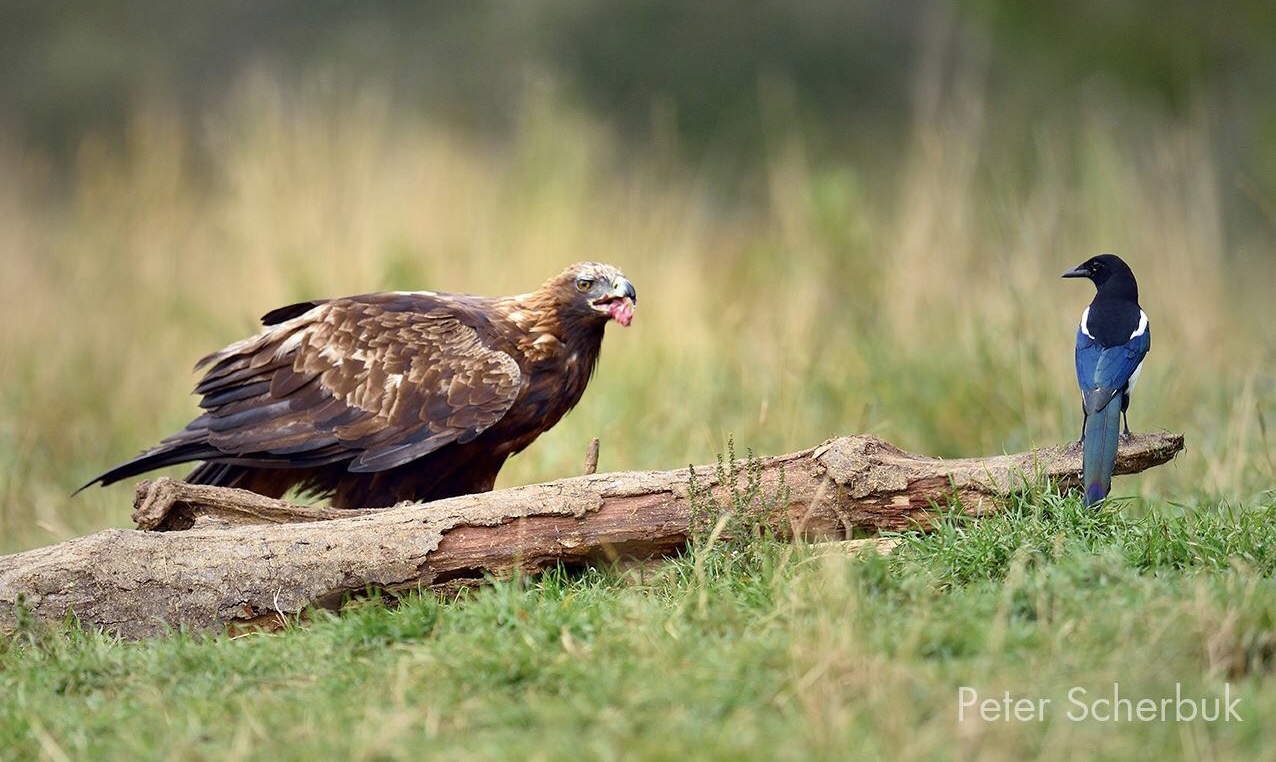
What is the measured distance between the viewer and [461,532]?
4.50 metres

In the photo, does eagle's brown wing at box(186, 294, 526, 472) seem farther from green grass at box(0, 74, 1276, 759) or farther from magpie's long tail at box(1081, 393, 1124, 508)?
magpie's long tail at box(1081, 393, 1124, 508)

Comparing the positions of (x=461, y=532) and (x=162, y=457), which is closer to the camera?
(x=461, y=532)

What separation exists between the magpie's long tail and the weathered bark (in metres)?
0.16

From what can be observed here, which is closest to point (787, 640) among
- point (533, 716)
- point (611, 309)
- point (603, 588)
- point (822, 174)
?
point (533, 716)

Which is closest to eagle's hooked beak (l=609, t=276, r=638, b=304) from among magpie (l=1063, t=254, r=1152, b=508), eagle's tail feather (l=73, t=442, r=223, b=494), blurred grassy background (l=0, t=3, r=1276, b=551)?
blurred grassy background (l=0, t=3, r=1276, b=551)

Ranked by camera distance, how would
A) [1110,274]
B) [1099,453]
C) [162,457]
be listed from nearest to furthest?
[1099,453] → [1110,274] → [162,457]

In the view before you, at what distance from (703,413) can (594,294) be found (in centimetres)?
184

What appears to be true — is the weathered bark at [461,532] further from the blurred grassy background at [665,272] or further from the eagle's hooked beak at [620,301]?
the blurred grassy background at [665,272]

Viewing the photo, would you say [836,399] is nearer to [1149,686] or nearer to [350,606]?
[350,606]

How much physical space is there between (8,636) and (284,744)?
1.41 meters

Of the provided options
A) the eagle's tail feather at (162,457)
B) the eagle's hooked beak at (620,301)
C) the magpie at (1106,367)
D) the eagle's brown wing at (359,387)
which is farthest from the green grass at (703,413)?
the eagle's hooked beak at (620,301)

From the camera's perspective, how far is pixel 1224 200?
56.0 feet

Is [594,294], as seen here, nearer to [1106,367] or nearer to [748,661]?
[1106,367]

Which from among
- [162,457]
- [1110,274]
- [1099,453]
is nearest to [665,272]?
[162,457]
